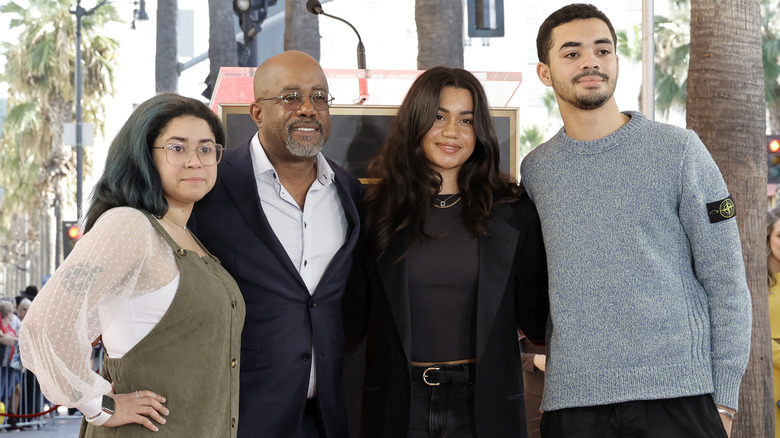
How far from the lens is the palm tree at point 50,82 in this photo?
2939 cm

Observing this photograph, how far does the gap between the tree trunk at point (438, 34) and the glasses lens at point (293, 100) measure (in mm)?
6762

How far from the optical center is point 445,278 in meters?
3.96

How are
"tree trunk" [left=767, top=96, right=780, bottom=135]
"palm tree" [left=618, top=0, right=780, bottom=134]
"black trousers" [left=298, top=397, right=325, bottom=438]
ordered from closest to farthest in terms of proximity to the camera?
"black trousers" [left=298, top=397, right=325, bottom=438], "tree trunk" [left=767, top=96, right=780, bottom=135], "palm tree" [left=618, top=0, right=780, bottom=134]

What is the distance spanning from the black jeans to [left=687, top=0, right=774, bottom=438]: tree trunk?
11.1ft

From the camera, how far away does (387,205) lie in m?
4.18

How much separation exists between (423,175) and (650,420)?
1.46 metres

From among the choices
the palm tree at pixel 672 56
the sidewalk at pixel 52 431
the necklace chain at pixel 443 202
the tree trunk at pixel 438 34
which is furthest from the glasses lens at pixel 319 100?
the palm tree at pixel 672 56

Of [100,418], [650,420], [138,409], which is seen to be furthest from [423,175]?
[100,418]

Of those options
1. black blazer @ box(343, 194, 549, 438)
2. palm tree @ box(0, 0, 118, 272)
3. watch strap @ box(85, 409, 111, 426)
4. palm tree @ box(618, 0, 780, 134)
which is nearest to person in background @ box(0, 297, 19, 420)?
black blazer @ box(343, 194, 549, 438)

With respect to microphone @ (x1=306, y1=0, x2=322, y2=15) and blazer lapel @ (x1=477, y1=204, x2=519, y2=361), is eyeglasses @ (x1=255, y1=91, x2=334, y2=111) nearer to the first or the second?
blazer lapel @ (x1=477, y1=204, x2=519, y2=361)

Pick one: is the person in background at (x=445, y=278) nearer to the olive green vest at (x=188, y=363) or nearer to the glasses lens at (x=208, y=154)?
the olive green vest at (x=188, y=363)

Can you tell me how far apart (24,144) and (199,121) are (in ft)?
97.1

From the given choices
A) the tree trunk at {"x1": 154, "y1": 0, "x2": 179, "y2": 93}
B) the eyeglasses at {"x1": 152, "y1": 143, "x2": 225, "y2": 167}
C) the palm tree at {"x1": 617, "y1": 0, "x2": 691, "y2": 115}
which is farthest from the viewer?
the palm tree at {"x1": 617, "y1": 0, "x2": 691, "y2": 115}

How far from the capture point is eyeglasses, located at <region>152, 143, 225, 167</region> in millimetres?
3396
